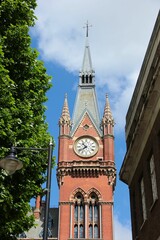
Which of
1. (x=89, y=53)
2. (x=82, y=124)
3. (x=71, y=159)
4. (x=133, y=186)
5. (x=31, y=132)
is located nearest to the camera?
(x=31, y=132)

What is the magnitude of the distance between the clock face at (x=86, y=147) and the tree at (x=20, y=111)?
3985 cm

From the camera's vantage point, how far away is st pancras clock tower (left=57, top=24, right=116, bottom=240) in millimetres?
50188

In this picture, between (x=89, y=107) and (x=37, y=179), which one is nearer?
(x=37, y=179)

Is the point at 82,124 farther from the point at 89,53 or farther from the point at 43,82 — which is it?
the point at 43,82

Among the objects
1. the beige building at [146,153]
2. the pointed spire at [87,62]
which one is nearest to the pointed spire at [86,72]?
the pointed spire at [87,62]

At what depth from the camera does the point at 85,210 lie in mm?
50906

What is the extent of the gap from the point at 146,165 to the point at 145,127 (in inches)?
54.5

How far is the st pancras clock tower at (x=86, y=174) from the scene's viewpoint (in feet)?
165

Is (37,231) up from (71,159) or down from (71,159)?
down

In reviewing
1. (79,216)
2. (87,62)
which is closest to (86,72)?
(87,62)

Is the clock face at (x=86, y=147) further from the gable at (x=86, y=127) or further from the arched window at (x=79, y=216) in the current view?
the arched window at (x=79, y=216)

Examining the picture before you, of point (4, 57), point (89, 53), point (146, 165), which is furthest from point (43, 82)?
point (89, 53)

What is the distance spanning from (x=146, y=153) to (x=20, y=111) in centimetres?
497

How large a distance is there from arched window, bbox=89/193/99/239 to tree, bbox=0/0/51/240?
36938 mm
